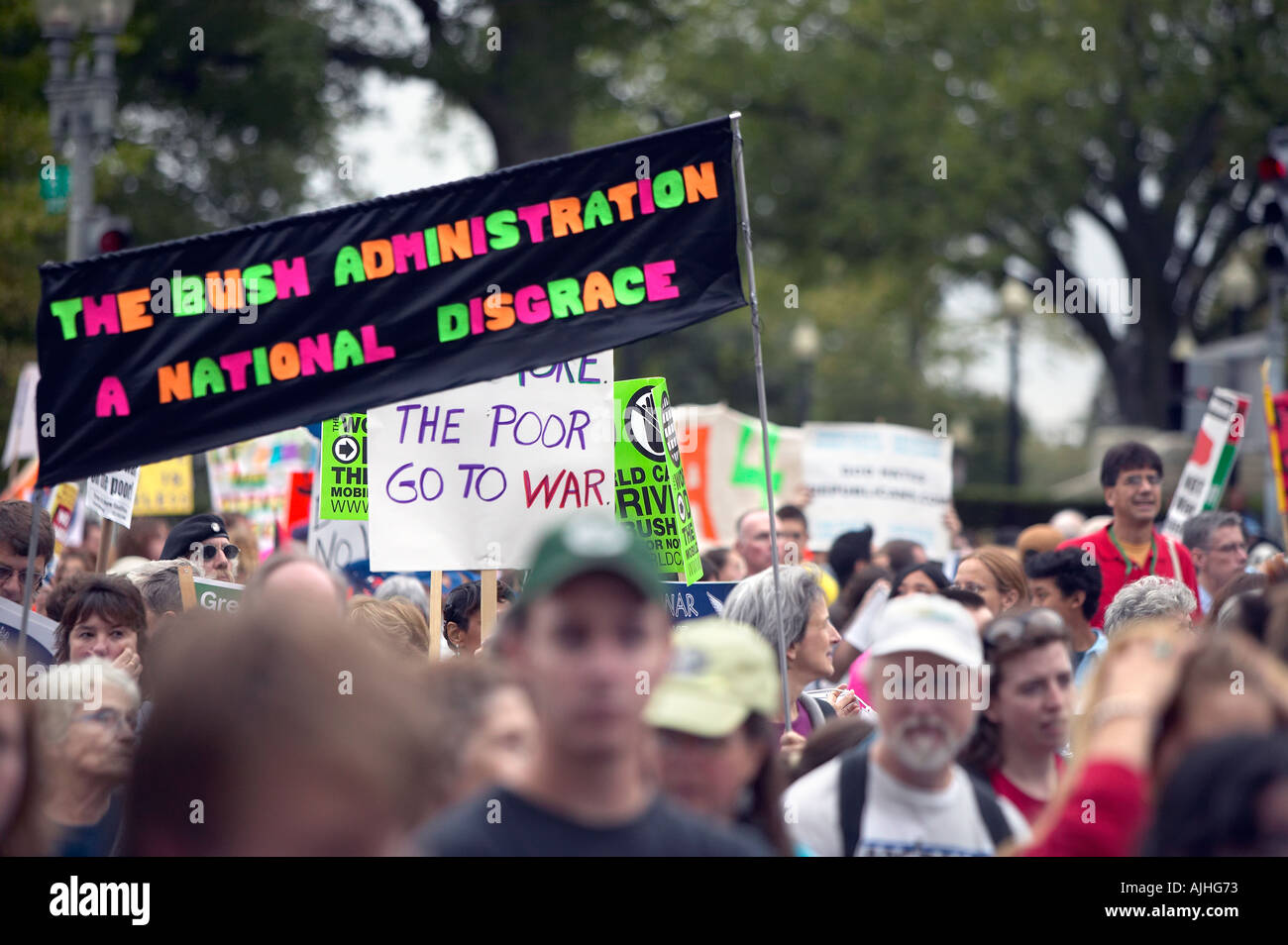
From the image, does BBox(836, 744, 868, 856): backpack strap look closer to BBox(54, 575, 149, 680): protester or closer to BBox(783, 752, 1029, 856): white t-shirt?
BBox(783, 752, 1029, 856): white t-shirt

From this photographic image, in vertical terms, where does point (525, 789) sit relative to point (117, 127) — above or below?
below

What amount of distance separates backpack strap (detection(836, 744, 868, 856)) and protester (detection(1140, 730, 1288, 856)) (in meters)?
1.13

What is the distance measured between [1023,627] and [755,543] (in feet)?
16.1

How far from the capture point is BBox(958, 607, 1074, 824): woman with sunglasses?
3.99 metres

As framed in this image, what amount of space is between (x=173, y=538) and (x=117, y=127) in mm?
14641

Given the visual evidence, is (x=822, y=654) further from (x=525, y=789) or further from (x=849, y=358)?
(x=849, y=358)

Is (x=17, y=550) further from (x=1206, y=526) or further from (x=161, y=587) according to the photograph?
(x=1206, y=526)

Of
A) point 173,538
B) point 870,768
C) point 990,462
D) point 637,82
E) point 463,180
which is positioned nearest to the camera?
point 870,768

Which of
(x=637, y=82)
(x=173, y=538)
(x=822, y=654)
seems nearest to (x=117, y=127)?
(x=637, y=82)

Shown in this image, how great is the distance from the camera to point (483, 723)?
127 inches

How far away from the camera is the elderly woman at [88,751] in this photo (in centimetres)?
391

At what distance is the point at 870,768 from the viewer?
11.8 feet

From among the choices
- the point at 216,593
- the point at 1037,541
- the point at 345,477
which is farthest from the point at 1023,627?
the point at 1037,541

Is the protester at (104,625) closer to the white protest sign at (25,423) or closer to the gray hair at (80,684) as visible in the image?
the gray hair at (80,684)
